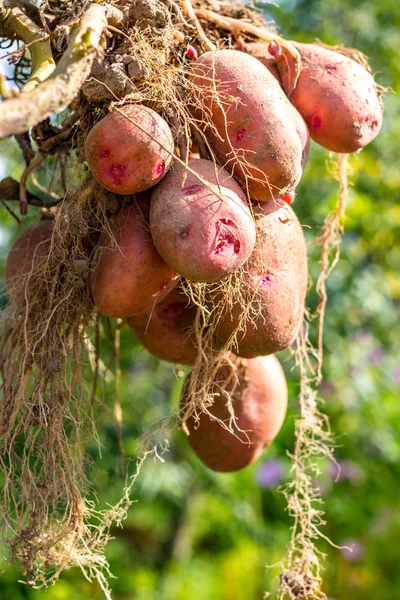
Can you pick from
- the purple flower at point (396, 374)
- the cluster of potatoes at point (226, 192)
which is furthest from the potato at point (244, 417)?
the purple flower at point (396, 374)

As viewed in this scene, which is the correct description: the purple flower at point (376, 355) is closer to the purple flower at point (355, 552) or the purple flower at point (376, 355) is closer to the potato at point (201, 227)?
the purple flower at point (355, 552)

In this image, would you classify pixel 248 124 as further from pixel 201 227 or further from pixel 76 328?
pixel 76 328

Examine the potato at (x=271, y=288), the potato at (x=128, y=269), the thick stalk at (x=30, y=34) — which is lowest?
the potato at (x=271, y=288)

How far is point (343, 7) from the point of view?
9.51ft

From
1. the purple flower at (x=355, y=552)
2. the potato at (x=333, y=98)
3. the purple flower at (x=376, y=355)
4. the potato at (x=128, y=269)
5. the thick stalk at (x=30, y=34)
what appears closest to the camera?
the thick stalk at (x=30, y=34)

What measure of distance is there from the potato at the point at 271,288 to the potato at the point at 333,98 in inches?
6.7

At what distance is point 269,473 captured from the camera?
308 cm

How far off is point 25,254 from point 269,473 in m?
2.04

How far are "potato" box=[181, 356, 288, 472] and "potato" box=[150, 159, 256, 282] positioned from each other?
381 mm

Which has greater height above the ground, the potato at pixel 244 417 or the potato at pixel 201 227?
the potato at pixel 201 227

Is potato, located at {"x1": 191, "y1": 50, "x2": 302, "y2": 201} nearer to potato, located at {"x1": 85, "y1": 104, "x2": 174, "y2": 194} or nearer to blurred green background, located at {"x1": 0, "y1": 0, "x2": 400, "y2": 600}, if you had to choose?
potato, located at {"x1": 85, "y1": 104, "x2": 174, "y2": 194}

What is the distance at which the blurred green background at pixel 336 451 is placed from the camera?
102 inches

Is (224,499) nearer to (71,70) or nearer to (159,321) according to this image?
(159,321)

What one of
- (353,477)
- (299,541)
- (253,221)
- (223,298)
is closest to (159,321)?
(223,298)
